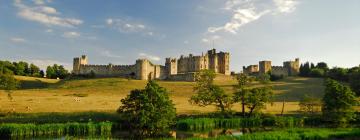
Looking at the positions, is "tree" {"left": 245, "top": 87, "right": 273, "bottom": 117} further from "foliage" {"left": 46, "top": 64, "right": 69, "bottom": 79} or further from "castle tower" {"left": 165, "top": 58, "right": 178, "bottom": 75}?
"foliage" {"left": 46, "top": 64, "right": 69, "bottom": 79}

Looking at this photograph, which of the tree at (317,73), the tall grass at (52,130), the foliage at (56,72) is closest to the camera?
the tall grass at (52,130)

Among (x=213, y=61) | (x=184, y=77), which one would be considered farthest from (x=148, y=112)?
(x=213, y=61)

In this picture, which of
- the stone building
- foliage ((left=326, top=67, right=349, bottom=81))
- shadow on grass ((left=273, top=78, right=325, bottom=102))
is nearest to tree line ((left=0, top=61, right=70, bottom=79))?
the stone building

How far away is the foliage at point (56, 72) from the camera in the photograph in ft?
506

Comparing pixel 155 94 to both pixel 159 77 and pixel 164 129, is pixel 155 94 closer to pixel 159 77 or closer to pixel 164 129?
pixel 164 129

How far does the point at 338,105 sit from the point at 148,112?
25.9 m

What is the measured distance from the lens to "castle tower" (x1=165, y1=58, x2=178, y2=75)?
533ft

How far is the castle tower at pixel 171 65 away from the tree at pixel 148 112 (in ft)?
390

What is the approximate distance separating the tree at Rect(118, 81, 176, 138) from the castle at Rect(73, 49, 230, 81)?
108 metres

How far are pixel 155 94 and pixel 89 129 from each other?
791 cm

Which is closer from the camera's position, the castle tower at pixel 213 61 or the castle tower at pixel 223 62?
the castle tower at pixel 213 61

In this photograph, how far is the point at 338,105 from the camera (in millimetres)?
50938

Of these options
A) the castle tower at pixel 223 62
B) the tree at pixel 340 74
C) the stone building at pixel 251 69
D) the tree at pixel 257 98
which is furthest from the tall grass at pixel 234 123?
the stone building at pixel 251 69

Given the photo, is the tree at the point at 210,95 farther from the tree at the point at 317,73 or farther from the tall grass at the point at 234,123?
the tree at the point at 317,73
